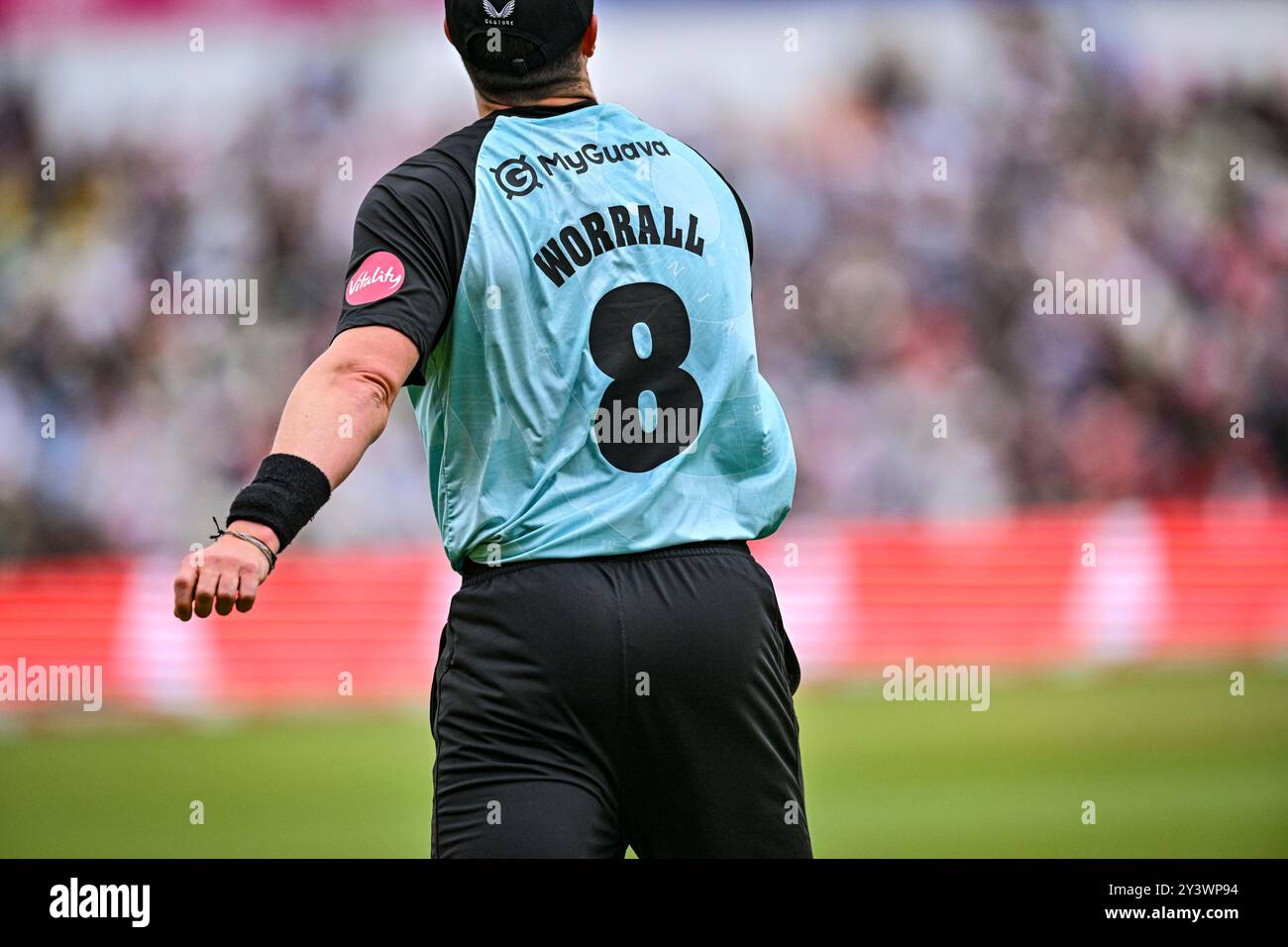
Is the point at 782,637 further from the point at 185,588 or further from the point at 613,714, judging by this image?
the point at 185,588

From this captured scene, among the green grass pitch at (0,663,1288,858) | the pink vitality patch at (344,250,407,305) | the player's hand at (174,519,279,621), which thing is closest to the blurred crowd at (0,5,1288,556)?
the green grass pitch at (0,663,1288,858)

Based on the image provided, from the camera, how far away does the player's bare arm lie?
8.70 ft

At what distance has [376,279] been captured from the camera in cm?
301

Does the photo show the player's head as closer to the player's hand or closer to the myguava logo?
the myguava logo

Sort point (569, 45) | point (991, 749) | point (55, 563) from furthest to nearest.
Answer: point (55, 563), point (991, 749), point (569, 45)

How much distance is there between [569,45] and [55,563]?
10.6 m

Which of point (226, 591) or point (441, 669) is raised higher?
Result: point (226, 591)

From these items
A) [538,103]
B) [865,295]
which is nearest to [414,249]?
[538,103]

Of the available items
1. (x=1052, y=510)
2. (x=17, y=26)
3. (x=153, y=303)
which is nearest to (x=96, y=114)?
(x=17, y=26)

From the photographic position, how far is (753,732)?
10.1 feet

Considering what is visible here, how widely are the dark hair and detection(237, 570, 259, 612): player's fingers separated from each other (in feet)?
4.00

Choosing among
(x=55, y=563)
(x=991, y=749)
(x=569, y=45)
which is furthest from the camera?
(x=55, y=563)

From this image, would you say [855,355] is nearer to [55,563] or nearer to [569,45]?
[55,563]

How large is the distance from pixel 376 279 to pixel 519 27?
633mm
